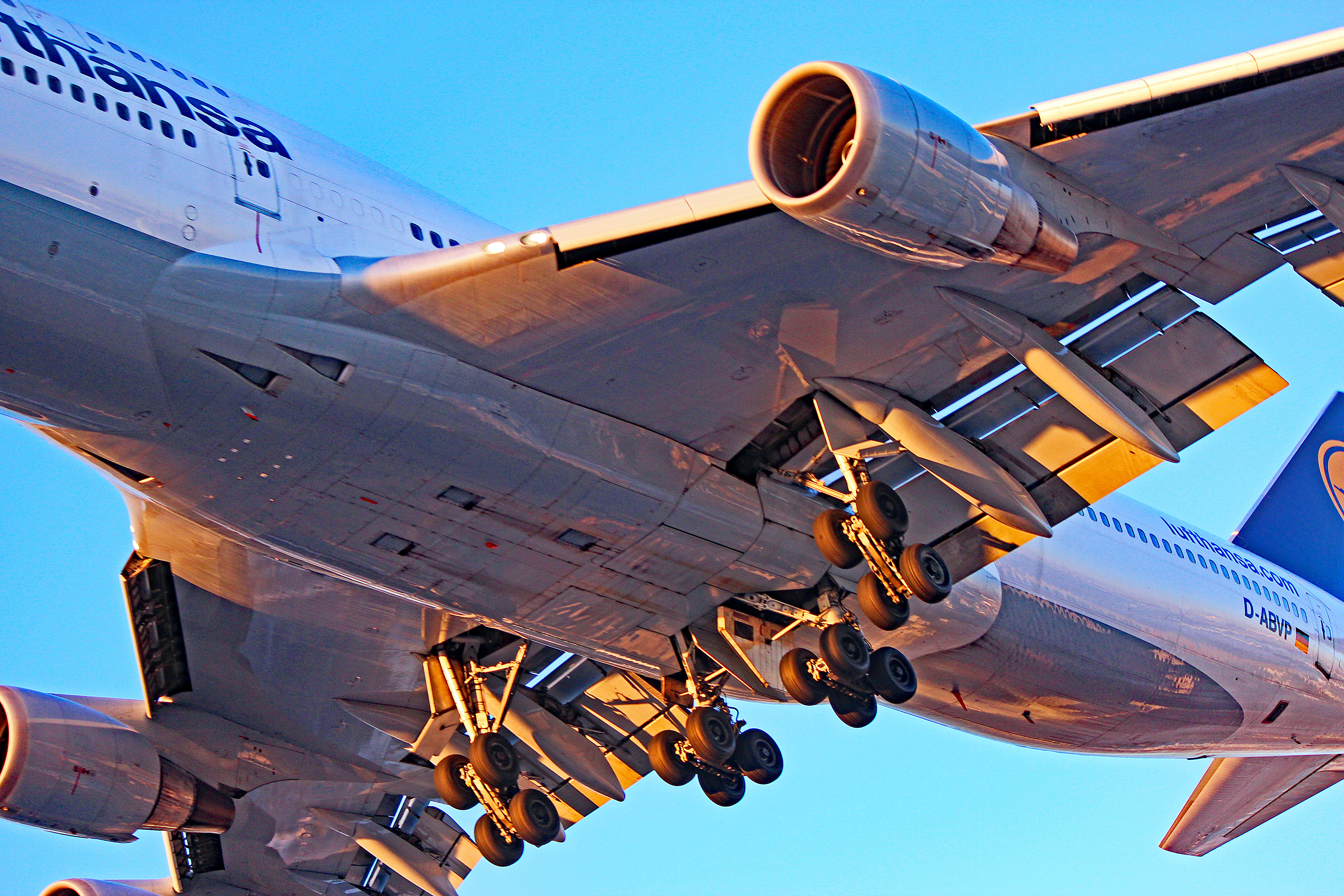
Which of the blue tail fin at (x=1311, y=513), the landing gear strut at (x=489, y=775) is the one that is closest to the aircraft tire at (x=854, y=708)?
the landing gear strut at (x=489, y=775)

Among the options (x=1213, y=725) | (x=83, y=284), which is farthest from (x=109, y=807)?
(x=1213, y=725)

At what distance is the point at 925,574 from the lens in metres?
14.5

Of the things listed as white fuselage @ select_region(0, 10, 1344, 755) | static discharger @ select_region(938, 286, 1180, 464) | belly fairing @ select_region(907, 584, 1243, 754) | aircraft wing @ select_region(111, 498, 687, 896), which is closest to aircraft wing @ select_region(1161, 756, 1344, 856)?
belly fairing @ select_region(907, 584, 1243, 754)

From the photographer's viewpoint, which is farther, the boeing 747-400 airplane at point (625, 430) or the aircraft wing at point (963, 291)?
the aircraft wing at point (963, 291)

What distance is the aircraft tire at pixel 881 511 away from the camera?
47.4 feet

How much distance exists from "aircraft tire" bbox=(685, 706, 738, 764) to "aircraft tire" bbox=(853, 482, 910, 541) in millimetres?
3597

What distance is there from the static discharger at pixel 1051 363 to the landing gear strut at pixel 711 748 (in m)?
5.41

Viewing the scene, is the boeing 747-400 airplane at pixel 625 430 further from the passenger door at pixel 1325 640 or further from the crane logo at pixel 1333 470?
the crane logo at pixel 1333 470

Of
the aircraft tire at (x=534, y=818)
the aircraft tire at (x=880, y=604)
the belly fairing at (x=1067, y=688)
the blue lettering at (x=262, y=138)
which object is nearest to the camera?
the blue lettering at (x=262, y=138)

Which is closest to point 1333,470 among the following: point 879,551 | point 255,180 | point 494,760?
point 879,551

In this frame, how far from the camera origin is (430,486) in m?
13.3

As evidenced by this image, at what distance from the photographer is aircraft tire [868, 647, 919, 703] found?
1563 cm

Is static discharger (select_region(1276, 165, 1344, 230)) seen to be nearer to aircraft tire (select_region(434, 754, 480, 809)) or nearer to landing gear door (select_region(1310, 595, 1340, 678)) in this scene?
landing gear door (select_region(1310, 595, 1340, 678))

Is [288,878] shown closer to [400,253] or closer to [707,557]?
[707,557]
